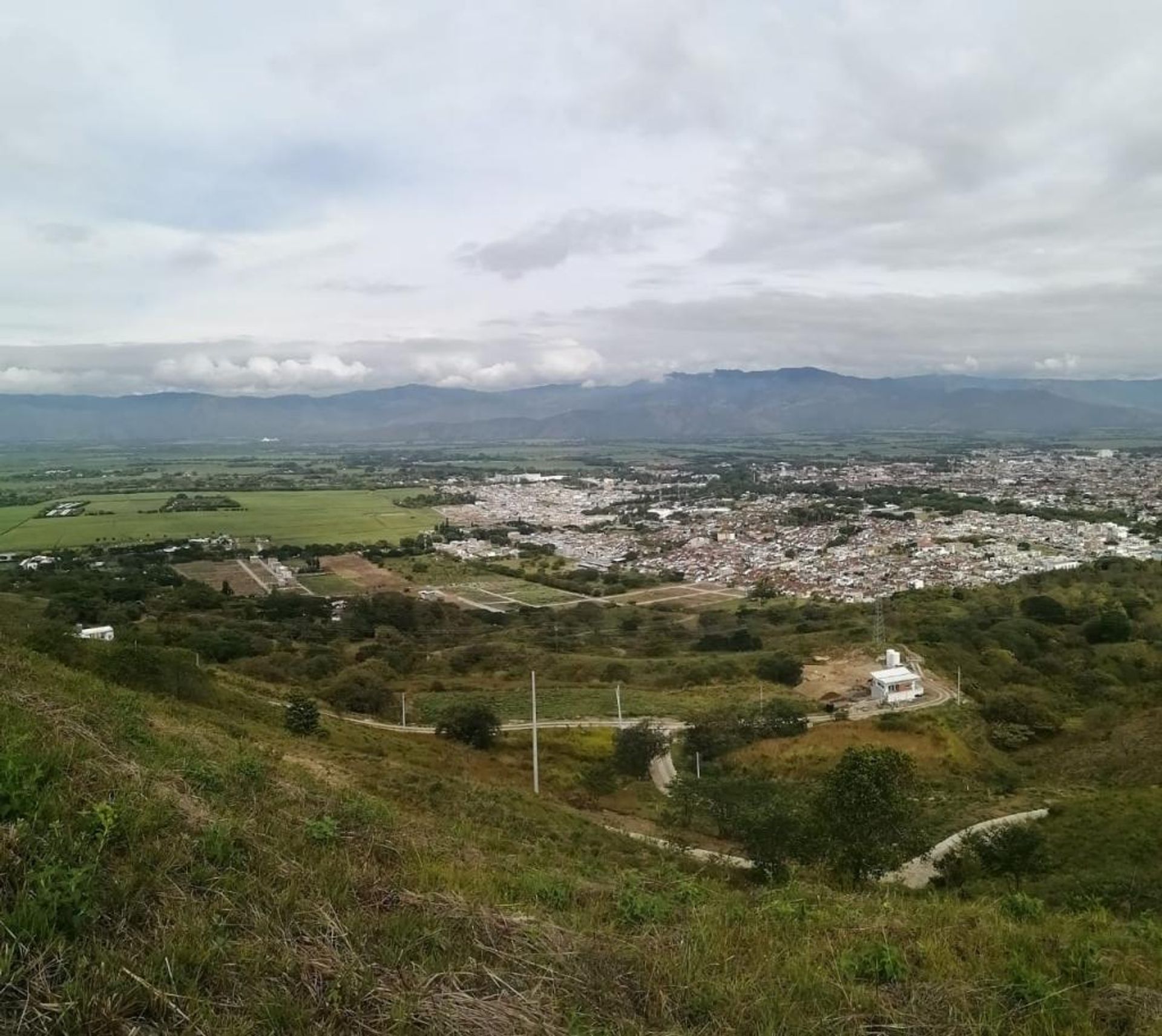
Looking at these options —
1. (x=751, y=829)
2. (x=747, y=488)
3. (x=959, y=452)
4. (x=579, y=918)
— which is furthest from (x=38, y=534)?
(x=959, y=452)

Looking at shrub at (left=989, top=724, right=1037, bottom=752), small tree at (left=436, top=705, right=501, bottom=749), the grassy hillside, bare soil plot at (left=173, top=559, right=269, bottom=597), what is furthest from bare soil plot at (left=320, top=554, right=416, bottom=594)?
the grassy hillside

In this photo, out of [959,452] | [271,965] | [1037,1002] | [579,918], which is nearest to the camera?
[271,965]

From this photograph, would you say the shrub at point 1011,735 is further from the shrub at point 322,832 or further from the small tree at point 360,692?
the shrub at point 322,832

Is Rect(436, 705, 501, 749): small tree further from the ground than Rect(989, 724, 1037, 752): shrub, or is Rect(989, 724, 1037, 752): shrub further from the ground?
Rect(436, 705, 501, 749): small tree

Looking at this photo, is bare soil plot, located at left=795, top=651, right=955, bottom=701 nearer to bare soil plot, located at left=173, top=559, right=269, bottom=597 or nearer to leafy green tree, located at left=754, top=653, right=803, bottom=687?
leafy green tree, located at left=754, top=653, right=803, bottom=687

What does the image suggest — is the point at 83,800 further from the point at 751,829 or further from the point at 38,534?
the point at 38,534

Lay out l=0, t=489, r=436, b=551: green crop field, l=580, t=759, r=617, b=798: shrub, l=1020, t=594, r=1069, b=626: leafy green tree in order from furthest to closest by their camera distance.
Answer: l=0, t=489, r=436, b=551: green crop field, l=1020, t=594, r=1069, b=626: leafy green tree, l=580, t=759, r=617, b=798: shrub

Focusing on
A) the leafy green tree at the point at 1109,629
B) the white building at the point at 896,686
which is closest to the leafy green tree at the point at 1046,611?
Answer: the leafy green tree at the point at 1109,629
